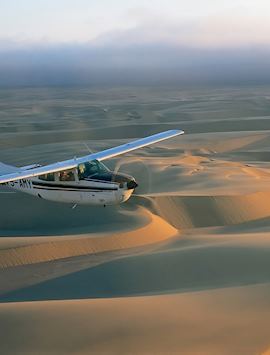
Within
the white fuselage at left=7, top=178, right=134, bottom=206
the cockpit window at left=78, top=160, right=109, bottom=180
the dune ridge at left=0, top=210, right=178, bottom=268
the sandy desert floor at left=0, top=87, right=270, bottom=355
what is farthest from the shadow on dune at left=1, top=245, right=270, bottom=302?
the cockpit window at left=78, top=160, right=109, bottom=180

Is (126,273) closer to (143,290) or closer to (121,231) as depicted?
(143,290)

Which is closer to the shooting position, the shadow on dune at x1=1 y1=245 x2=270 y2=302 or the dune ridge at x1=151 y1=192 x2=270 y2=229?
the shadow on dune at x1=1 y1=245 x2=270 y2=302

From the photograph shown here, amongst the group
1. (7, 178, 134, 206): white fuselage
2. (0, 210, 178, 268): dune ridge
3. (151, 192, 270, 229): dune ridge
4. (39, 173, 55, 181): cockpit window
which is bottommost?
(0, 210, 178, 268): dune ridge

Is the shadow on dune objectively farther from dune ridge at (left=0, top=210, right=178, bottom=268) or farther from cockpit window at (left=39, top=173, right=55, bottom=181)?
cockpit window at (left=39, top=173, right=55, bottom=181)

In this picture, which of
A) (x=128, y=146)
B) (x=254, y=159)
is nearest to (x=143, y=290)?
(x=128, y=146)

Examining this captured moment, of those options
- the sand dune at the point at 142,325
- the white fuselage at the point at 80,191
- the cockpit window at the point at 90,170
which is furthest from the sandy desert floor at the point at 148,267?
the cockpit window at the point at 90,170

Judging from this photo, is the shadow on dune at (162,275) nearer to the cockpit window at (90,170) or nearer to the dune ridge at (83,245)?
the dune ridge at (83,245)

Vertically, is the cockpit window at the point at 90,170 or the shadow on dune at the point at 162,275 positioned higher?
the cockpit window at the point at 90,170
